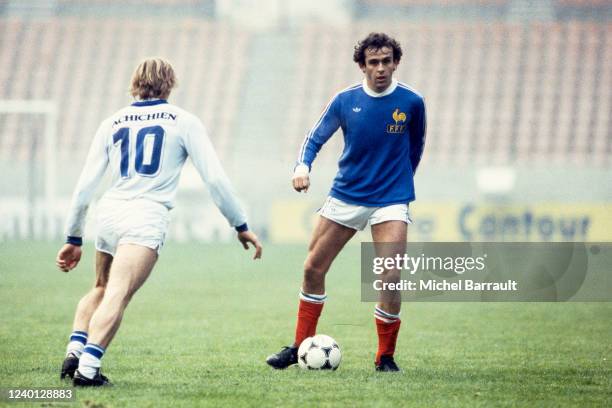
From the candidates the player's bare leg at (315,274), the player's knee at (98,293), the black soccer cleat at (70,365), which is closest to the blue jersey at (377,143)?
the player's bare leg at (315,274)

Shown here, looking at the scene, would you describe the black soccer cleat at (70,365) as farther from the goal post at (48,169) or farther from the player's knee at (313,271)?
the goal post at (48,169)

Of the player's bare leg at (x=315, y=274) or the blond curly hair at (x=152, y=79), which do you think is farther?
the player's bare leg at (x=315, y=274)

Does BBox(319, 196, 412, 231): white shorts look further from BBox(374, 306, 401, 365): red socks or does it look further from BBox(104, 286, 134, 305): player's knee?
BBox(104, 286, 134, 305): player's knee

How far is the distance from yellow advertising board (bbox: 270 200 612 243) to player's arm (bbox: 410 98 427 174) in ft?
54.9

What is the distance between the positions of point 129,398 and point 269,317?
5362 millimetres

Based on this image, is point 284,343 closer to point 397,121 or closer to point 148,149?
point 397,121

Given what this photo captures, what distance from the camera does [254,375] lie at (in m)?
6.89

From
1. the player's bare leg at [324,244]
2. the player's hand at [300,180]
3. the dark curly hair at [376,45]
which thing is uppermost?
the dark curly hair at [376,45]

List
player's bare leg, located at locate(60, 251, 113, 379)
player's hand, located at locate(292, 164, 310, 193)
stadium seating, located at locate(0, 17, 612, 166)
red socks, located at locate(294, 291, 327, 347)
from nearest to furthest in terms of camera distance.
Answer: player's bare leg, located at locate(60, 251, 113, 379), player's hand, located at locate(292, 164, 310, 193), red socks, located at locate(294, 291, 327, 347), stadium seating, located at locate(0, 17, 612, 166)

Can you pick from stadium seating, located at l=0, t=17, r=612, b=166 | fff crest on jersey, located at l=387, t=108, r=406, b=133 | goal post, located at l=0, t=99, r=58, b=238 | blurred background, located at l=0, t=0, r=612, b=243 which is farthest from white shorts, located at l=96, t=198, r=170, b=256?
stadium seating, located at l=0, t=17, r=612, b=166

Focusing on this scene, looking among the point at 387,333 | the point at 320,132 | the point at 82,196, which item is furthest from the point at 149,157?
the point at 387,333

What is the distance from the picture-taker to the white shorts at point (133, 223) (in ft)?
20.1

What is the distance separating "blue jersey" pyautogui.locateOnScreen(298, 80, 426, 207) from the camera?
7160 mm

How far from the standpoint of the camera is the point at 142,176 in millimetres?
6191
